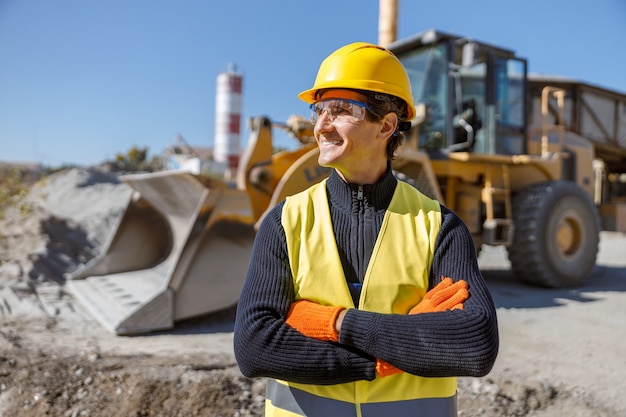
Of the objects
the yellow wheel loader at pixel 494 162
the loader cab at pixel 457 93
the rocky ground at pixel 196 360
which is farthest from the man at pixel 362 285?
the loader cab at pixel 457 93

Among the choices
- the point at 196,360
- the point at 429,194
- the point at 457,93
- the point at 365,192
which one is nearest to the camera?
the point at 365,192

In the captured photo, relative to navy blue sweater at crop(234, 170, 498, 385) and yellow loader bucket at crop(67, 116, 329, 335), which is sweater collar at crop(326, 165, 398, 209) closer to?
navy blue sweater at crop(234, 170, 498, 385)

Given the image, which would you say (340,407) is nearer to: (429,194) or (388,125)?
(388,125)

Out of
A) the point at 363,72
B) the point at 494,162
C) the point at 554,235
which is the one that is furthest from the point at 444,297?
the point at 554,235

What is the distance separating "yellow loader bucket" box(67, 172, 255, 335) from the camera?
4.52 meters

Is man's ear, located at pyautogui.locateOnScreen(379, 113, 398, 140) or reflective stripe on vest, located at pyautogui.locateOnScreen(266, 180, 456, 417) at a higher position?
man's ear, located at pyautogui.locateOnScreen(379, 113, 398, 140)

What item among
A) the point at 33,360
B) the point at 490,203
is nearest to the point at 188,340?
the point at 33,360

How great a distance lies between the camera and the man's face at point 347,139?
150cm

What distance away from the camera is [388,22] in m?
7.11

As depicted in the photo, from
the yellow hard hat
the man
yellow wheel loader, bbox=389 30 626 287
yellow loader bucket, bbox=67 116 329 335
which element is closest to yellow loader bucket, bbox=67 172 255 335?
yellow loader bucket, bbox=67 116 329 335

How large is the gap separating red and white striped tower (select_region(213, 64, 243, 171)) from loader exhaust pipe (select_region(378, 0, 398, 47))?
1672 cm

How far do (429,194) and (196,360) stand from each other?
3094 millimetres

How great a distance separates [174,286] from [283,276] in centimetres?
331

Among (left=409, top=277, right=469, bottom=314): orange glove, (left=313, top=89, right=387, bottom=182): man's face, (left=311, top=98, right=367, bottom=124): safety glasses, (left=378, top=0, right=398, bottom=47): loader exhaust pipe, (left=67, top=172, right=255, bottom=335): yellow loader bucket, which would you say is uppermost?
(left=378, top=0, right=398, bottom=47): loader exhaust pipe
